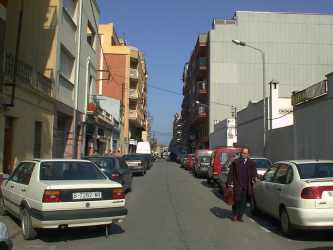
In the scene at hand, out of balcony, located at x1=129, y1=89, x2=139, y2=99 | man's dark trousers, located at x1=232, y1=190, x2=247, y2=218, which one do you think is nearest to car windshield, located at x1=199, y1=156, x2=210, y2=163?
man's dark trousers, located at x1=232, y1=190, x2=247, y2=218

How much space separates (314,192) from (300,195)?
261 millimetres

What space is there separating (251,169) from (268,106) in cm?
2061

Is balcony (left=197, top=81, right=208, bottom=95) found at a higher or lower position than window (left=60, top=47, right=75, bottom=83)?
higher

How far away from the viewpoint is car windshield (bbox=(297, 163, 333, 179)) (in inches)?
395

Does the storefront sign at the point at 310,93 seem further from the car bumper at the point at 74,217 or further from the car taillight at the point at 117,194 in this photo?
the car bumper at the point at 74,217

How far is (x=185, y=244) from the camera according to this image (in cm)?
889

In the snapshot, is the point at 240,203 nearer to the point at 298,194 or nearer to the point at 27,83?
the point at 298,194

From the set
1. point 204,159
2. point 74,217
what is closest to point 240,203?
point 74,217

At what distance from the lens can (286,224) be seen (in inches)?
387

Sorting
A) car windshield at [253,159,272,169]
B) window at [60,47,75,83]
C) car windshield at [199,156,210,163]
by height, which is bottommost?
car windshield at [253,159,272,169]

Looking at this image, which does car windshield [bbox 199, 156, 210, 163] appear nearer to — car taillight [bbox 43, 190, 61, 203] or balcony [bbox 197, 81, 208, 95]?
car taillight [bbox 43, 190, 61, 203]

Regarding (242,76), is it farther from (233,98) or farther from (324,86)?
(324,86)

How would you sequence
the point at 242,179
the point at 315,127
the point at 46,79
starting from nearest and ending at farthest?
1. the point at 242,179
2. the point at 46,79
3. the point at 315,127

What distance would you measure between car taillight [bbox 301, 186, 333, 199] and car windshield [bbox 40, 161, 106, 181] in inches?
153
